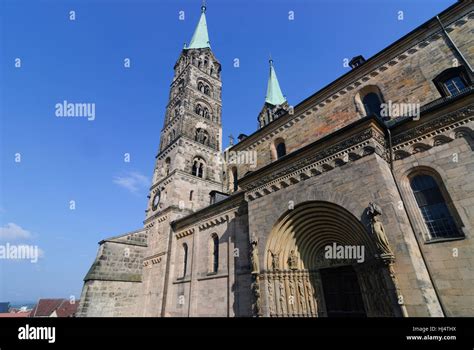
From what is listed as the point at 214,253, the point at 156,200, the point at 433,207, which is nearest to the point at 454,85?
the point at 433,207

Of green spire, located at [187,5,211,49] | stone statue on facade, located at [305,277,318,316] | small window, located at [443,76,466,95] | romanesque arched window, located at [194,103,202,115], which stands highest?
green spire, located at [187,5,211,49]

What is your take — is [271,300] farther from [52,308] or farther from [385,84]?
[52,308]

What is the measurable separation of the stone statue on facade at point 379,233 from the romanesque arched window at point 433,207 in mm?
1998

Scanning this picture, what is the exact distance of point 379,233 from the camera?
7434 mm

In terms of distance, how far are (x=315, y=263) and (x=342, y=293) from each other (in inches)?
58.8

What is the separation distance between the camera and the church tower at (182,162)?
1880cm

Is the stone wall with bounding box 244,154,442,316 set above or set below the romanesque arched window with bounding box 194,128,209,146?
below

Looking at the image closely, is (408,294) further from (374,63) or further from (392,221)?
(374,63)

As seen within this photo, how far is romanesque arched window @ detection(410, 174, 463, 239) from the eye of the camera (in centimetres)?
780

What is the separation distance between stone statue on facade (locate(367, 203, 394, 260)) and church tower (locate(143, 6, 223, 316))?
47.4 ft

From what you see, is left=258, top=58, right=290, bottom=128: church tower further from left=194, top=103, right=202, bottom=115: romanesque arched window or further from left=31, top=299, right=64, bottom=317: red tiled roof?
left=31, top=299, right=64, bottom=317: red tiled roof

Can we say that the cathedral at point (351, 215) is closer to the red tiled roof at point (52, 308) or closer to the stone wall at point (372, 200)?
the stone wall at point (372, 200)

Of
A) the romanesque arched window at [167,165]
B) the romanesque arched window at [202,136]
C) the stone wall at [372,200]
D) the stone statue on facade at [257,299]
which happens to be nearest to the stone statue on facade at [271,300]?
the stone statue on facade at [257,299]

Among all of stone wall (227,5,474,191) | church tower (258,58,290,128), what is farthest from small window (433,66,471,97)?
church tower (258,58,290,128)
